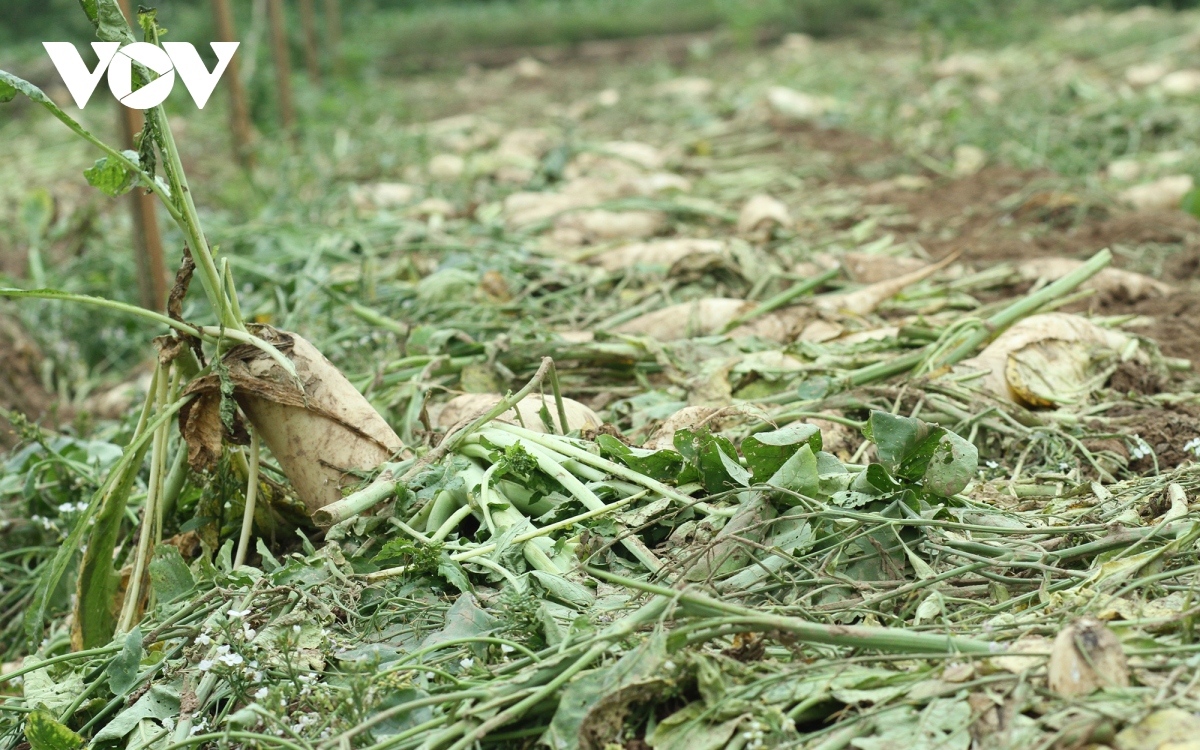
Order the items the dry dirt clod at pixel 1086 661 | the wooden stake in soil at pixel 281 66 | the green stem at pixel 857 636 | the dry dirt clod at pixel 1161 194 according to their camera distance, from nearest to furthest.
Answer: the dry dirt clod at pixel 1086 661 → the green stem at pixel 857 636 → the dry dirt clod at pixel 1161 194 → the wooden stake in soil at pixel 281 66

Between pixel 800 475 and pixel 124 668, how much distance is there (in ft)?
3.76

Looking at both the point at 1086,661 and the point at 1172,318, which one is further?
the point at 1172,318

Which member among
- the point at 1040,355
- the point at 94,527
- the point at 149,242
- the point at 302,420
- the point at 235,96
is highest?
the point at 235,96

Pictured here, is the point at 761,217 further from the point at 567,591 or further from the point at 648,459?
the point at 567,591

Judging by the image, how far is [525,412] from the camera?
2.23 m

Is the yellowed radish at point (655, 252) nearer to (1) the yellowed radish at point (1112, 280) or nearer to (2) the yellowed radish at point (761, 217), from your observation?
(2) the yellowed radish at point (761, 217)

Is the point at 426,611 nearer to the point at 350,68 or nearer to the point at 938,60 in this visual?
the point at 938,60

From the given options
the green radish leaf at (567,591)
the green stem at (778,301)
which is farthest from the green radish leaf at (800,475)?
→ the green stem at (778,301)

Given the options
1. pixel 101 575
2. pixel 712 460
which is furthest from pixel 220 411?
pixel 712 460

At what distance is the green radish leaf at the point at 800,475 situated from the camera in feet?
5.82

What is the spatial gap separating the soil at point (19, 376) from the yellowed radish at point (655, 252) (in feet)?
6.26

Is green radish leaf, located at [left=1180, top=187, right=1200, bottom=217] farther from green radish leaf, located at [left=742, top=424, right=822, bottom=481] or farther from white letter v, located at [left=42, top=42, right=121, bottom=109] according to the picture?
white letter v, located at [left=42, top=42, right=121, bottom=109]

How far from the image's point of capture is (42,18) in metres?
13.8

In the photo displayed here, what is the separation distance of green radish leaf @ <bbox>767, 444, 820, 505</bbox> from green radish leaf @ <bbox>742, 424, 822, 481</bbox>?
→ 58mm
